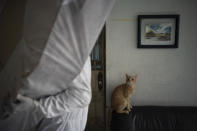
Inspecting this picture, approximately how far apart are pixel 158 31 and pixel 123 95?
0.81 metres

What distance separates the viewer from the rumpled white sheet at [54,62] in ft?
1.81

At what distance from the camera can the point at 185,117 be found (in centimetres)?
144

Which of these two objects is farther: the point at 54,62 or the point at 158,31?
the point at 158,31

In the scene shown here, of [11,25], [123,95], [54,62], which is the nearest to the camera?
[54,62]

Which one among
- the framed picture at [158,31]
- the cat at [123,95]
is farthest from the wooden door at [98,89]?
the framed picture at [158,31]

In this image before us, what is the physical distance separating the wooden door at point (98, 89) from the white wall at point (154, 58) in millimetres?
75

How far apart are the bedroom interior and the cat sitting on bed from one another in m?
0.07

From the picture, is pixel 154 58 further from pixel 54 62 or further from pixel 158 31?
pixel 54 62

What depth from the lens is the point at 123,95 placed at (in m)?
1.53

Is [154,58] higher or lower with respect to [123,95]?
higher

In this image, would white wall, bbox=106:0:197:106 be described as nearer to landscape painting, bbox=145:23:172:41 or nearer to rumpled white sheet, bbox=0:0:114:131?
landscape painting, bbox=145:23:172:41

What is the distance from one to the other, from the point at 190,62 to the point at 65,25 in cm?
163

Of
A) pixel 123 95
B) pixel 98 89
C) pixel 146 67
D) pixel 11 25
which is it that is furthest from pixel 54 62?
pixel 146 67

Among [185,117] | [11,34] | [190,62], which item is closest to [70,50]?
[11,34]
